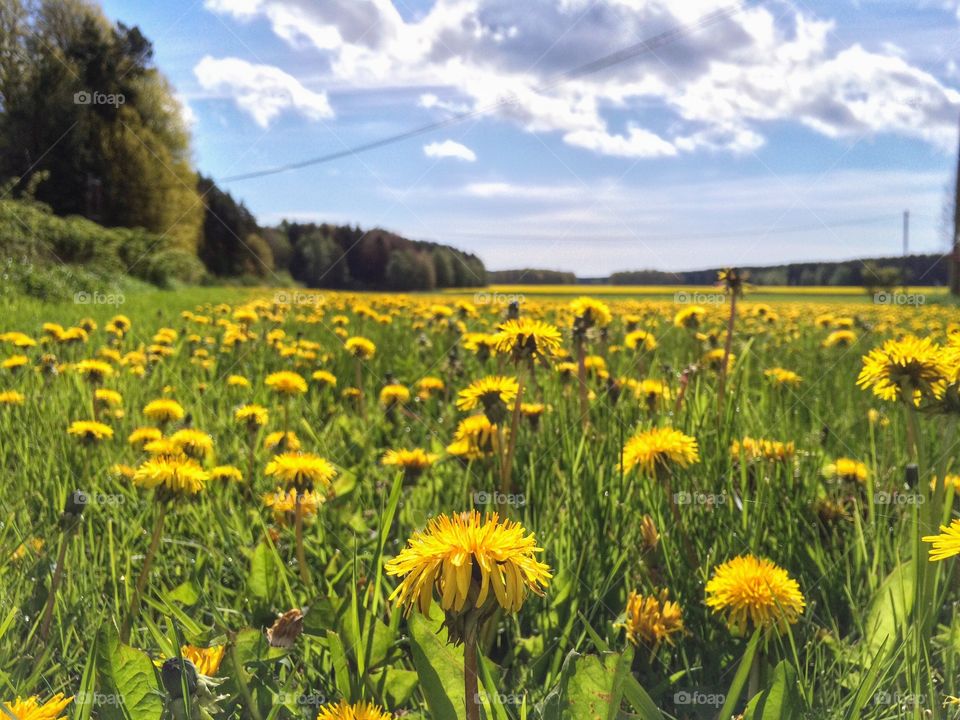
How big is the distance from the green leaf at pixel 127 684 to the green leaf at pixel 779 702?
2.52ft

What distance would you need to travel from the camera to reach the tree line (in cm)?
1031

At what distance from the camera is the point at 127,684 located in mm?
897

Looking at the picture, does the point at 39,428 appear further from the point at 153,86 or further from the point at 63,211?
the point at 153,86

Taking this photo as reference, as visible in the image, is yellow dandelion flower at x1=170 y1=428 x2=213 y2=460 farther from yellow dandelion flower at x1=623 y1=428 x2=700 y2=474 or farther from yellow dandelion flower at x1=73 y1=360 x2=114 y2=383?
yellow dandelion flower at x1=623 y1=428 x2=700 y2=474

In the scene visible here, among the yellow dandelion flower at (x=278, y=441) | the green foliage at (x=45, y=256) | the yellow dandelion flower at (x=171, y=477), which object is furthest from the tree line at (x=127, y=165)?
the yellow dandelion flower at (x=171, y=477)


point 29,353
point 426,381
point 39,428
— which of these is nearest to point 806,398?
point 426,381

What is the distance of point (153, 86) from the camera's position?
1844cm

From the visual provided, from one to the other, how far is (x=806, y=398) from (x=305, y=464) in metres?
2.25

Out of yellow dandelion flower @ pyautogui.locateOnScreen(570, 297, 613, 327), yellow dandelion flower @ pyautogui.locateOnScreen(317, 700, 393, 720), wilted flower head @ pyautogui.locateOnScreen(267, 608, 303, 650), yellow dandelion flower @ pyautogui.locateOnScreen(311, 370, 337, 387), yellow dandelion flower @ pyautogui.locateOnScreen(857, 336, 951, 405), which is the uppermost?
yellow dandelion flower @ pyautogui.locateOnScreen(570, 297, 613, 327)

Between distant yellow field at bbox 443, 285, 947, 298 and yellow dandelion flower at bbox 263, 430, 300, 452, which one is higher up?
distant yellow field at bbox 443, 285, 947, 298

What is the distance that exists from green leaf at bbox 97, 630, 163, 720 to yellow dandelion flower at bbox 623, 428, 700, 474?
39.0 inches

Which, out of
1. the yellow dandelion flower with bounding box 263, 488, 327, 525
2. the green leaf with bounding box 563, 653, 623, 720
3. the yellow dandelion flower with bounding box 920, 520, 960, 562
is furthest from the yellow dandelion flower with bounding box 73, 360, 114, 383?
the yellow dandelion flower with bounding box 920, 520, 960, 562

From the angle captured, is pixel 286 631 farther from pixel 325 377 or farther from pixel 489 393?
pixel 325 377

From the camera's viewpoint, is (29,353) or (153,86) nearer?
(29,353)
